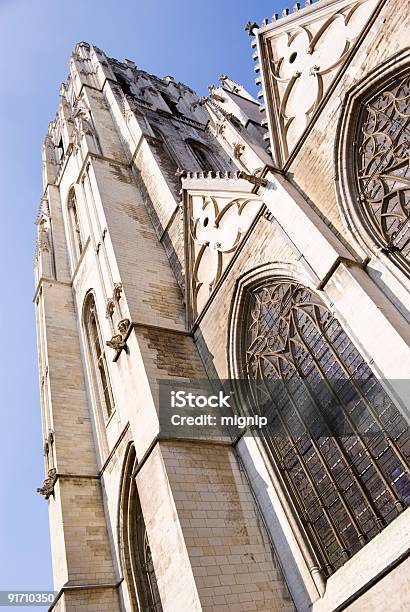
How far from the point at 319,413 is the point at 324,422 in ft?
0.48

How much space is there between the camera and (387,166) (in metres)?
7.00

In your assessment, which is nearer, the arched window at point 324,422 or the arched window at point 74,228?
the arched window at point 324,422

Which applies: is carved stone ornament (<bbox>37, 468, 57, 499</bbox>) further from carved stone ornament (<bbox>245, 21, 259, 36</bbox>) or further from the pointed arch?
carved stone ornament (<bbox>245, 21, 259, 36</bbox>)

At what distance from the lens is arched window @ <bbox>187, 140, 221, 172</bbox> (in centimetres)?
1680

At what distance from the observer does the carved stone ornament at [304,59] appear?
26.5 ft

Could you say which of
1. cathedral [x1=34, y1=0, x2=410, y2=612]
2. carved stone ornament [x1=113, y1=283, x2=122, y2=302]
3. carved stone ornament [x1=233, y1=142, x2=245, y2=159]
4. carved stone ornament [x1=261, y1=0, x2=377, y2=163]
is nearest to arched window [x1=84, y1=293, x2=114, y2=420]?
cathedral [x1=34, y1=0, x2=410, y2=612]

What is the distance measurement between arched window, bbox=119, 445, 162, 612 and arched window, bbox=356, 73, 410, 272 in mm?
6066

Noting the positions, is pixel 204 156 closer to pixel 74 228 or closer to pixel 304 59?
pixel 74 228

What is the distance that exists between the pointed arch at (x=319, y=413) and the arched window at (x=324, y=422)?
0.04 feet

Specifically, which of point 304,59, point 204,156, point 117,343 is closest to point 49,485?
point 117,343

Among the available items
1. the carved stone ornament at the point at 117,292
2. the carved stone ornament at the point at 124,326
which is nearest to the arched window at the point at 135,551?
the carved stone ornament at the point at 124,326

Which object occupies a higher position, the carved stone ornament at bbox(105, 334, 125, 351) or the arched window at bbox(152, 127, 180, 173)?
the arched window at bbox(152, 127, 180, 173)

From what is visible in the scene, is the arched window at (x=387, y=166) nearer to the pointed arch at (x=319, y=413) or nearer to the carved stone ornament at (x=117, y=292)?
the pointed arch at (x=319, y=413)

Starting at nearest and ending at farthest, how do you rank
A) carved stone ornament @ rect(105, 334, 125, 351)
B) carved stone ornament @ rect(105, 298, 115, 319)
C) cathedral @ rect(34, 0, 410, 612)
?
cathedral @ rect(34, 0, 410, 612) < carved stone ornament @ rect(105, 334, 125, 351) < carved stone ornament @ rect(105, 298, 115, 319)
